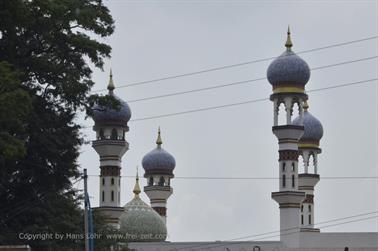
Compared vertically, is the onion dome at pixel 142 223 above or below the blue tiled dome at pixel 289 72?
below

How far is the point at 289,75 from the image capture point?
196 ft

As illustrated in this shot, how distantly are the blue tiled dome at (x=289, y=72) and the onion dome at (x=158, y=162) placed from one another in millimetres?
12969

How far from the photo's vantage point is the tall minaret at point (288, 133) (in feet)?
188

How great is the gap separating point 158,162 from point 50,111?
129ft

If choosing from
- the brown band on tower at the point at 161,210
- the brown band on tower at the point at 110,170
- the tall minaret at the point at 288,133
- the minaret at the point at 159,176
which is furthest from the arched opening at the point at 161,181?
the tall minaret at the point at 288,133

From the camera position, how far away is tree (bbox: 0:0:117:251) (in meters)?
30.8

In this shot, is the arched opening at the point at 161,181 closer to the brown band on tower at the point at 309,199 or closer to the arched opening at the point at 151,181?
the arched opening at the point at 151,181

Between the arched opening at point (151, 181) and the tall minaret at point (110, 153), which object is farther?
the arched opening at point (151, 181)

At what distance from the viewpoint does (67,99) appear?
31.7m

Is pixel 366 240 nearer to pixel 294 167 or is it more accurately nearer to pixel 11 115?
pixel 294 167

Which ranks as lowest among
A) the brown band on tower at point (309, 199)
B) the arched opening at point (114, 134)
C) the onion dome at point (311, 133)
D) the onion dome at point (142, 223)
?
the onion dome at point (142, 223)

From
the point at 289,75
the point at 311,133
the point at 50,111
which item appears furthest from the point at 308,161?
the point at 50,111

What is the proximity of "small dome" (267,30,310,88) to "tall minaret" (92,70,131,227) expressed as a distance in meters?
7.75

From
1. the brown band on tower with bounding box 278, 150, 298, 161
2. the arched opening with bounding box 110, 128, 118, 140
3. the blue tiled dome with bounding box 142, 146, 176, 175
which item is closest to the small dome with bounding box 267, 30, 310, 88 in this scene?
the brown band on tower with bounding box 278, 150, 298, 161
